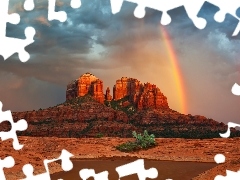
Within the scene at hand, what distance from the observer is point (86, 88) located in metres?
139

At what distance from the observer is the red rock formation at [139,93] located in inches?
5064

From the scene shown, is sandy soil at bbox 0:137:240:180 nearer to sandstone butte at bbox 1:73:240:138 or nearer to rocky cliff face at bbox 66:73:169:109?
sandstone butte at bbox 1:73:240:138

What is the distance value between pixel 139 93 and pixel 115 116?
26327mm

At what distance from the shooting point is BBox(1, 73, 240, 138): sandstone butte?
9255 cm

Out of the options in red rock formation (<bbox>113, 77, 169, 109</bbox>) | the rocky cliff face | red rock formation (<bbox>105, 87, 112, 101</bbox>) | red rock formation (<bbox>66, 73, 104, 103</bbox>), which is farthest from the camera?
red rock formation (<bbox>105, 87, 112, 101</bbox>)

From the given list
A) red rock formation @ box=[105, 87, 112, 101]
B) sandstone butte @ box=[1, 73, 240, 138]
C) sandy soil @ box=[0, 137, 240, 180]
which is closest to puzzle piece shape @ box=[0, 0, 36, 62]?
sandy soil @ box=[0, 137, 240, 180]

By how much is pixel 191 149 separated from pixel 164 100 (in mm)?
96997

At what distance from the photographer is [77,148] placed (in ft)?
133

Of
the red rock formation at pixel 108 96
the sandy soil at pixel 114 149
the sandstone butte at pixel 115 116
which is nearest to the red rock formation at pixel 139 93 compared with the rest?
the sandstone butte at pixel 115 116

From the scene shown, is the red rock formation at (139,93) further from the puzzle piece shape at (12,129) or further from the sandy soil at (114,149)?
the puzzle piece shape at (12,129)

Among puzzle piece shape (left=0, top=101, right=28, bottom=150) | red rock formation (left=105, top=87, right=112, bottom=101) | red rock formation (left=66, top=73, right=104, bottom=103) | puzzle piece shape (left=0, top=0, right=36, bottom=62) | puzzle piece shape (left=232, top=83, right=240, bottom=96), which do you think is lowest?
puzzle piece shape (left=0, top=101, right=28, bottom=150)

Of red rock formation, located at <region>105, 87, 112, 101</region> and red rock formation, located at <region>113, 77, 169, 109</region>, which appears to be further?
red rock formation, located at <region>105, 87, 112, 101</region>

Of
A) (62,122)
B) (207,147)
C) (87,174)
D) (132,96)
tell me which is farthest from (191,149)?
(132,96)

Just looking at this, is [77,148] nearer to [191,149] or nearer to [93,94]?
[191,149]
